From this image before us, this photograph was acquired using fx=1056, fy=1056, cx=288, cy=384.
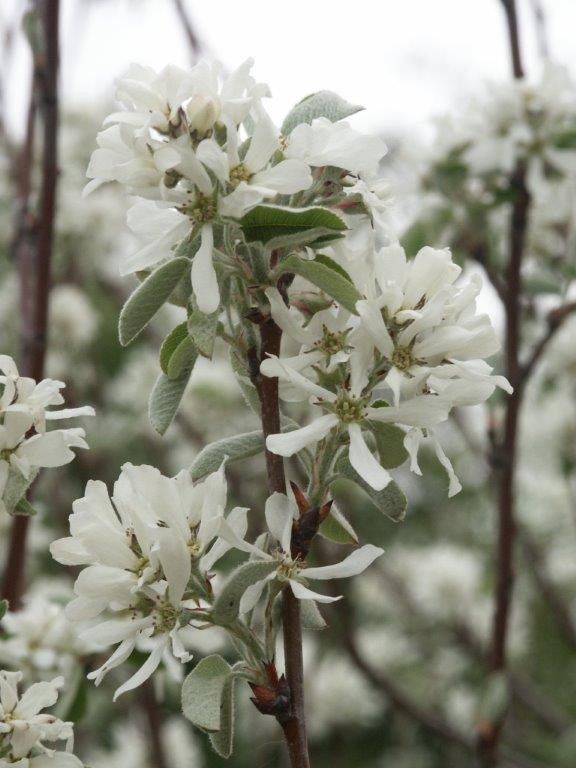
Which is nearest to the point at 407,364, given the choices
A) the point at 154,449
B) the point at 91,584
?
the point at 91,584

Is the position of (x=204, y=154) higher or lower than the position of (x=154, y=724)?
higher

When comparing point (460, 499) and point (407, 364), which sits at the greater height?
point (407, 364)

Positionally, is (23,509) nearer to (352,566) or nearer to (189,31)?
(352,566)

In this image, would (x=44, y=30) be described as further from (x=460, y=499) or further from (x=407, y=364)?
(x=460, y=499)

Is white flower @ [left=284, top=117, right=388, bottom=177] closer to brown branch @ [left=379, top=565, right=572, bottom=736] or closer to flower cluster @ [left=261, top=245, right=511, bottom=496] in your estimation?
flower cluster @ [left=261, top=245, right=511, bottom=496]

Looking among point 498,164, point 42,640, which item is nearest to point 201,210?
point 42,640

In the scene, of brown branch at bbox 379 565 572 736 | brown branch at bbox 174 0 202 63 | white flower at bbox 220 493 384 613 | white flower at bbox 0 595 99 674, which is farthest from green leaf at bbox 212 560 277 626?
brown branch at bbox 379 565 572 736

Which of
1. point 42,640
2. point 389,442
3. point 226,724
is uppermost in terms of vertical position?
point 389,442
